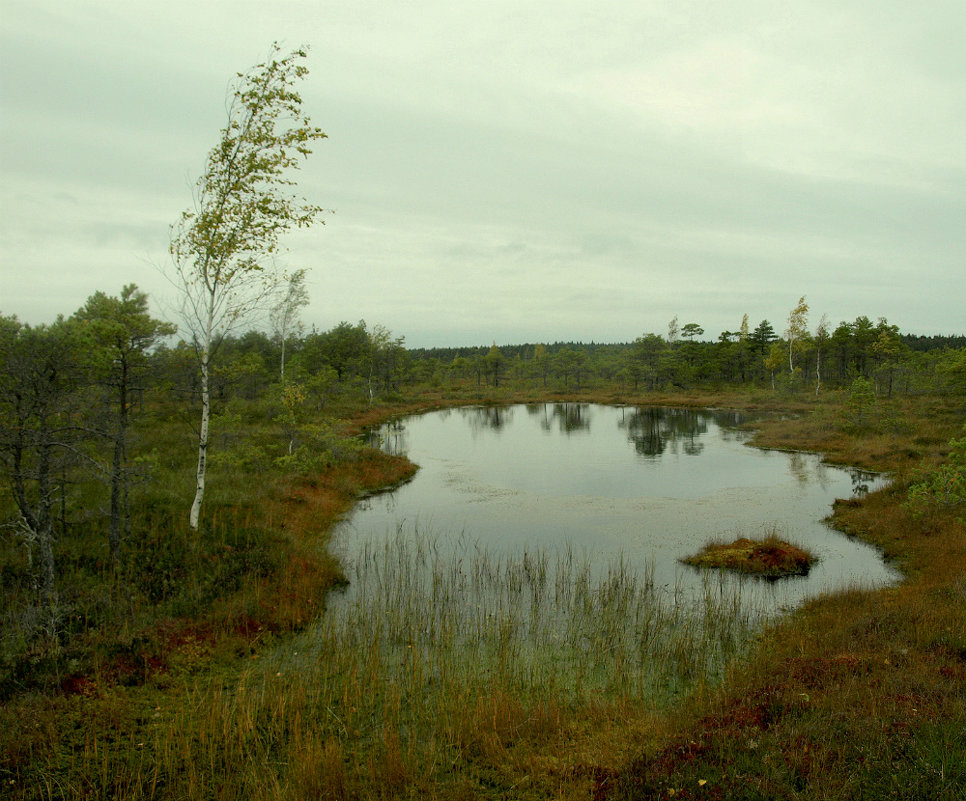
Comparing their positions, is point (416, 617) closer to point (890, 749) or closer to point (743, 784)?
point (743, 784)

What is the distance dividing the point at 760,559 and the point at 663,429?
1412 inches

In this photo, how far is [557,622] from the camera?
1197 centimetres

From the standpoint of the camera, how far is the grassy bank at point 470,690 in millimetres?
6164

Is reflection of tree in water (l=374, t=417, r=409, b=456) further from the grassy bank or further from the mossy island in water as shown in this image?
the grassy bank

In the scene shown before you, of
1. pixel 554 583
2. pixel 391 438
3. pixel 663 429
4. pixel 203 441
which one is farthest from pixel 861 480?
pixel 391 438

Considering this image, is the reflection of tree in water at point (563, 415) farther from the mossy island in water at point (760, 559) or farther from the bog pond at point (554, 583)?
the mossy island in water at point (760, 559)

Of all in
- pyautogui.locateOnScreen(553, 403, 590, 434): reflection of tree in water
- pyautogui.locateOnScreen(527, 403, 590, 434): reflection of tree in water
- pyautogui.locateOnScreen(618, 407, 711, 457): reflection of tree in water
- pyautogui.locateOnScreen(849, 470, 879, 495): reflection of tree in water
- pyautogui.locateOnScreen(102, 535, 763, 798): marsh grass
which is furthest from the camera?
pyautogui.locateOnScreen(527, 403, 590, 434): reflection of tree in water

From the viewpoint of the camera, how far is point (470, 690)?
880 centimetres

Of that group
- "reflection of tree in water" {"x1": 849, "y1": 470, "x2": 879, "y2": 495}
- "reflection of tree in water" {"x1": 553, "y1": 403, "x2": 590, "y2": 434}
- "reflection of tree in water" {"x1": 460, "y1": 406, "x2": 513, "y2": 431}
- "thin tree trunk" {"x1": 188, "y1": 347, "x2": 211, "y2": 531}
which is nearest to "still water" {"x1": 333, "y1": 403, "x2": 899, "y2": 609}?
"reflection of tree in water" {"x1": 849, "y1": 470, "x2": 879, "y2": 495}

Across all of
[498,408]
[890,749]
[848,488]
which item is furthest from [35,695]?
[498,408]

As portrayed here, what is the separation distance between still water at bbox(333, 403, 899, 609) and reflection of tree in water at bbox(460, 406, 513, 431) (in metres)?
7.80

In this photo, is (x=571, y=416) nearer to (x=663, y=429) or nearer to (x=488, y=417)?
(x=488, y=417)

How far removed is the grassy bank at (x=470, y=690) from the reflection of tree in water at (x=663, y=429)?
83.7 feet

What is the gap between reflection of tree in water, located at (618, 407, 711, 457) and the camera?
40.6m
